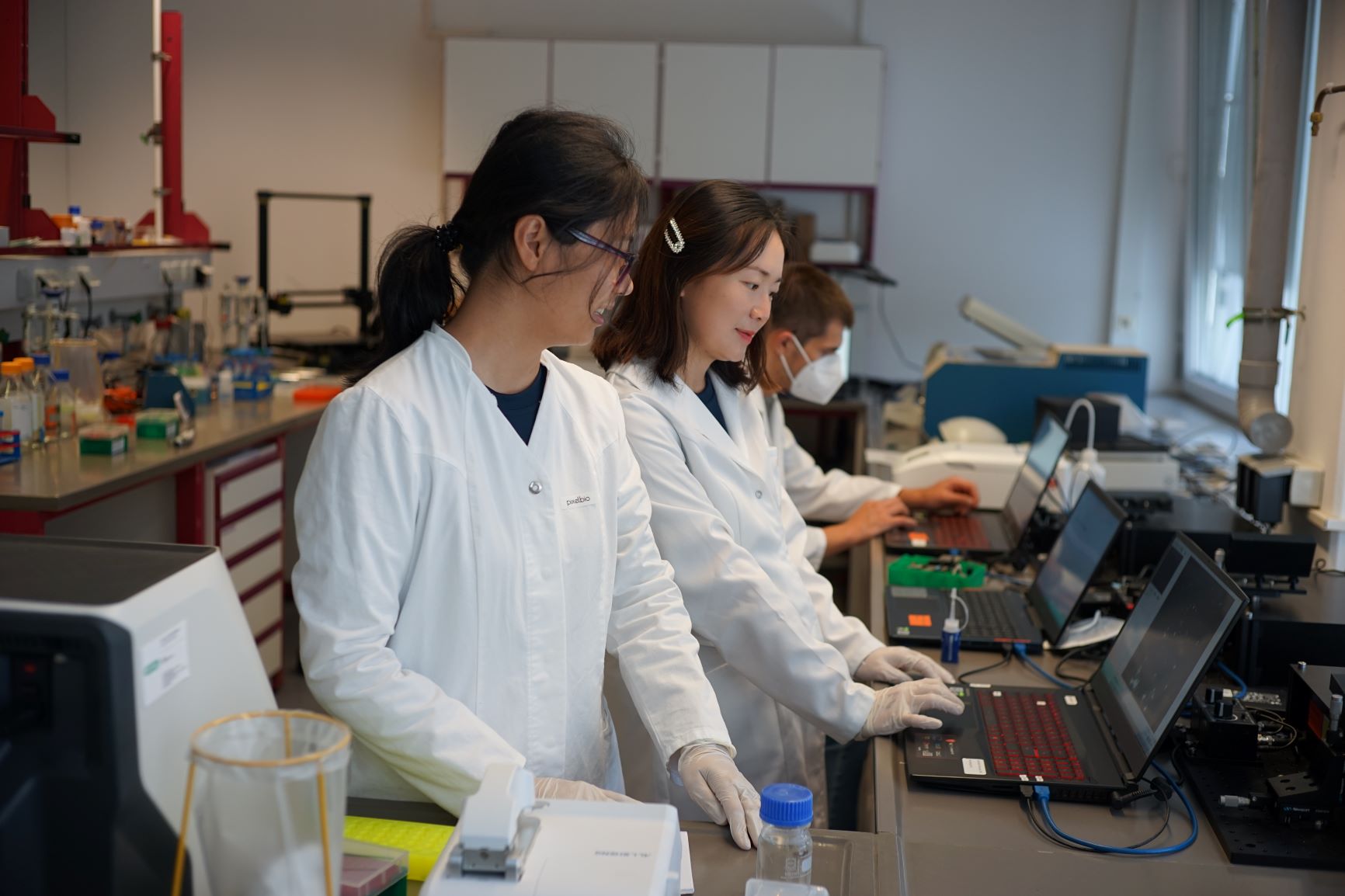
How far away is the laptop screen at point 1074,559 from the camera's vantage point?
6.41 ft

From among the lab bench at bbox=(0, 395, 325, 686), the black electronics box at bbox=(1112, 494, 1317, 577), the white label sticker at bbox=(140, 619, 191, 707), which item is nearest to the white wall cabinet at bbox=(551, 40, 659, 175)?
the lab bench at bbox=(0, 395, 325, 686)

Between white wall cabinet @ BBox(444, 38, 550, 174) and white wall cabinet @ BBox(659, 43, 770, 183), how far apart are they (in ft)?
1.89

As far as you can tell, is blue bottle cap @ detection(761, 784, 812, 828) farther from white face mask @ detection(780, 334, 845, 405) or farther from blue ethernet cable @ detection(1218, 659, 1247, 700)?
white face mask @ detection(780, 334, 845, 405)

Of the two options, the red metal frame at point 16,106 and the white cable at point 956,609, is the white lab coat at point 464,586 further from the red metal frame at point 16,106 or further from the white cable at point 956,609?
the red metal frame at point 16,106

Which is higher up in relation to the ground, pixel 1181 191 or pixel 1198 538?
pixel 1181 191

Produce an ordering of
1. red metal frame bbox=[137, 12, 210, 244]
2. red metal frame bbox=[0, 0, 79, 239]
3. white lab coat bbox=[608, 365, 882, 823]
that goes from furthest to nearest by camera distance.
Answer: red metal frame bbox=[137, 12, 210, 244]
red metal frame bbox=[0, 0, 79, 239]
white lab coat bbox=[608, 365, 882, 823]

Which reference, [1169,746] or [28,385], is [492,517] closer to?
[1169,746]

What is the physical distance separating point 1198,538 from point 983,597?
1.38 ft

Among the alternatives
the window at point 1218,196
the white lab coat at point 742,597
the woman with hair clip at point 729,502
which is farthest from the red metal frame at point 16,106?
the window at point 1218,196

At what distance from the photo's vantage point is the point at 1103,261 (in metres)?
5.37

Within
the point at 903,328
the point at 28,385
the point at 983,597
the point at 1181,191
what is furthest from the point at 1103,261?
the point at 28,385

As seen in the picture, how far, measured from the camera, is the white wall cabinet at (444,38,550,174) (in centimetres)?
512

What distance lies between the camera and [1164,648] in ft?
4.95

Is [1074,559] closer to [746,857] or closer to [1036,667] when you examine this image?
[1036,667]
